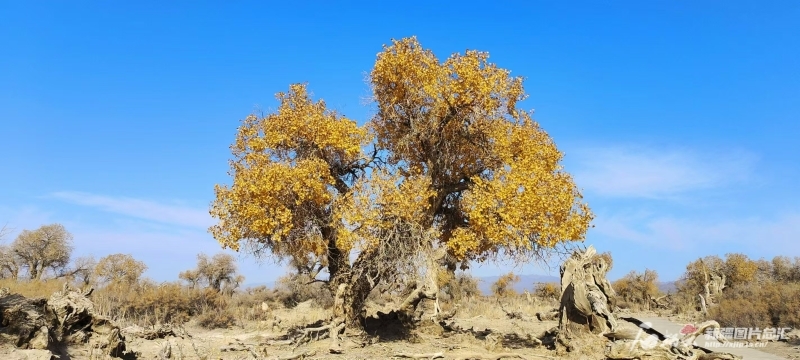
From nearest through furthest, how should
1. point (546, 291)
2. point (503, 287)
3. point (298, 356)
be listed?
1. point (298, 356)
2. point (546, 291)
3. point (503, 287)

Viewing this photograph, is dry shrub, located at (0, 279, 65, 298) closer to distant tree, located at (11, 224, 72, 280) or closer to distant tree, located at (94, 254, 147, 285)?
distant tree, located at (94, 254, 147, 285)

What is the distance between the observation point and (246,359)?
1173 centimetres

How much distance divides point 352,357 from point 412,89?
25.6 feet

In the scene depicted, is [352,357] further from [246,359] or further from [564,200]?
[564,200]

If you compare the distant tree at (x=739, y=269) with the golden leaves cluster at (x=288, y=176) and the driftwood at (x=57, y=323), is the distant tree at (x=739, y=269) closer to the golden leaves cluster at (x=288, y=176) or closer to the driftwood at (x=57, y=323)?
the golden leaves cluster at (x=288, y=176)

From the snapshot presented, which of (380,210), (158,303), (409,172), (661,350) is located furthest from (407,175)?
(158,303)

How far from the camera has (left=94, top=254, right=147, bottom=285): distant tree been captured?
35.0 meters

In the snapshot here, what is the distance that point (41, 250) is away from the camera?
3775 centimetres

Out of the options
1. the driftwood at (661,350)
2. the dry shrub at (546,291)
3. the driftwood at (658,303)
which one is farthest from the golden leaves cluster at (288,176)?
the dry shrub at (546,291)

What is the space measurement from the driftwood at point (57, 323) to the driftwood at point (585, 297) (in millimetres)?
11523

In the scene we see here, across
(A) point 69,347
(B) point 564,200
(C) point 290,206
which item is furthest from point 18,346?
(B) point 564,200

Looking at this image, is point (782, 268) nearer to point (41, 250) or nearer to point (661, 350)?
point (661, 350)

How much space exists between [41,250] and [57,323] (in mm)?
31579

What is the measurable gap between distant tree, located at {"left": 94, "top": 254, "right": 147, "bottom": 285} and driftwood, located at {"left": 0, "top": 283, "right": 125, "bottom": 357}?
23.5 metres
